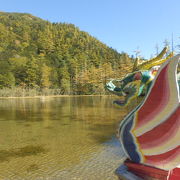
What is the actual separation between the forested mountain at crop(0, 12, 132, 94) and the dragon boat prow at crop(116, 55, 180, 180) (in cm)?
3313

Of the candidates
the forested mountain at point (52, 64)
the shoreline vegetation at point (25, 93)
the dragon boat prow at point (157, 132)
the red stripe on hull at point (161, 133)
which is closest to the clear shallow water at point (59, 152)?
the dragon boat prow at point (157, 132)

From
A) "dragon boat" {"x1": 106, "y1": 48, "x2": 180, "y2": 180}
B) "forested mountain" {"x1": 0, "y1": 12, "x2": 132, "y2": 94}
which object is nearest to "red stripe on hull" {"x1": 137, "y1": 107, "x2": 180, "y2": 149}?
"dragon boat" {"x1": 106, "y1": 48, "x2": 180, "y2": 180}

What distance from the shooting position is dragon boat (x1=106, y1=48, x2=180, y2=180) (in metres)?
2.22

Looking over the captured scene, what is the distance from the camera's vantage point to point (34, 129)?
988 centimetres

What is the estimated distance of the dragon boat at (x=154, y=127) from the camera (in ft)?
7.27

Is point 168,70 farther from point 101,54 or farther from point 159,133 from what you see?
point 101,54

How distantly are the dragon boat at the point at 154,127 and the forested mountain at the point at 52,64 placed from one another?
108 feet

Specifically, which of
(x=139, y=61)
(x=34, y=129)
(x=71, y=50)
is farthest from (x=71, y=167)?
(x=71, y=50)

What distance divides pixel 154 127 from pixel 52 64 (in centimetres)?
5860

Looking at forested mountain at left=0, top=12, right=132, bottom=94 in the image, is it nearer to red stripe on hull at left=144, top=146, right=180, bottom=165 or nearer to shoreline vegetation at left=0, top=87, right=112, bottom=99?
shoreline vegetation at left=0, top=87, right=112, bottom=99

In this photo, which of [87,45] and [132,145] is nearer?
Answer: [132,145]

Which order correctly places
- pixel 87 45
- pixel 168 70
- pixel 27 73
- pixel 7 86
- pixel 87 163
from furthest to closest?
pixel 87 45 → pixel 27 73 → pixel 7 86 → pixel 87 163 → pixel 168 70

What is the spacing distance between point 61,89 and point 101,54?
32971 mm

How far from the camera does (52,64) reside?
5941 centimetres
